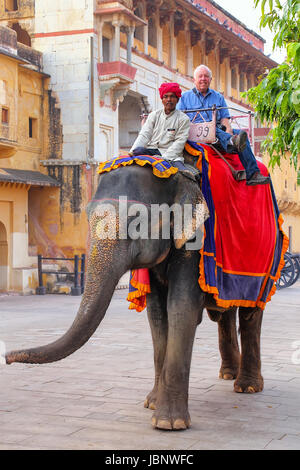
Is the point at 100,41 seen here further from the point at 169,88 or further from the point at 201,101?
the point at 169,88

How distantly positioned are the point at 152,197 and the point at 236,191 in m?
1.11

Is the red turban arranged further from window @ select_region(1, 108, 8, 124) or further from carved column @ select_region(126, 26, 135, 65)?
carved column @ select_region(126, 26, 135, 65)

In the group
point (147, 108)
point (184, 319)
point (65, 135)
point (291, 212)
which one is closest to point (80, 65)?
point (65, 135)

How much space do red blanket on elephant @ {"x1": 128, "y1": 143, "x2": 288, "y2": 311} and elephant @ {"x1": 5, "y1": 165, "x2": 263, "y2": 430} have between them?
0.11m

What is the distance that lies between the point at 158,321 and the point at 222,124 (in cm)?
176

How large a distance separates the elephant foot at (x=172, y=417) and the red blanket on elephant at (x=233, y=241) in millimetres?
793

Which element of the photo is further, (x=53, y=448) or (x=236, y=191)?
(x=236, y=191)

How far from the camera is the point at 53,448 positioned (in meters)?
4.13

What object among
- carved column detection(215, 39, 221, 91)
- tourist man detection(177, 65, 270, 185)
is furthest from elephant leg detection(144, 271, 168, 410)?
carved column detection(215, 39, 221, 91)

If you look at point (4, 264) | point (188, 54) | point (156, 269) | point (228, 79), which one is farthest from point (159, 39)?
point (156, 269)

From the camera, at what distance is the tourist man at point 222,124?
5707 mm

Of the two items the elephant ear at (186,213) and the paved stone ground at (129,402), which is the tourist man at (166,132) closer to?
the elephant ear at (186,213)

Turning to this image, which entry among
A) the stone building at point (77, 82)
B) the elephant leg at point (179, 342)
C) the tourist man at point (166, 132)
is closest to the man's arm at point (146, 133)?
the tourist man at point (166, 132)

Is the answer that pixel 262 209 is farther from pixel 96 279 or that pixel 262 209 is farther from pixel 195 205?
pixel 96 279
